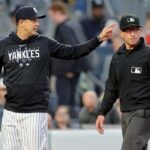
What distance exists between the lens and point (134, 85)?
8.50 meters

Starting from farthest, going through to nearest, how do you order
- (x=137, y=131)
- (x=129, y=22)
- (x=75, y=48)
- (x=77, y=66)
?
(x=77, y=66), (x=75, y=48), (x=129, y=22), (x=137, y=131)

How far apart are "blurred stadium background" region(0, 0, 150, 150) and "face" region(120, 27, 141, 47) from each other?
10.3 ft

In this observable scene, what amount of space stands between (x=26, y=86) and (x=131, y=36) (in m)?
1.21

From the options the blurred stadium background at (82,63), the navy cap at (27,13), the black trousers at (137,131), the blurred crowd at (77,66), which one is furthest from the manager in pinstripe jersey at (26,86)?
the blurred crowd at (77,66)

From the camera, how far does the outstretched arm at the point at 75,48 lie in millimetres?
8594

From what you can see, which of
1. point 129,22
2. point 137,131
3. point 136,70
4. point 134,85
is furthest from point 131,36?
point 137,131

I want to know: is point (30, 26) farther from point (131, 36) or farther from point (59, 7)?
point (59, 7)

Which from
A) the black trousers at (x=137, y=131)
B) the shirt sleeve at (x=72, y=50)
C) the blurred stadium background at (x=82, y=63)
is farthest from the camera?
the blurred stadium background at (x=82, y=63)

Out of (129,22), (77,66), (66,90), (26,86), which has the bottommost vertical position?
(66,90)

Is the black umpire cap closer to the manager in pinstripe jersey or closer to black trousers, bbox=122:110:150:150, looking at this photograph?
the manager in pinstripe jersey

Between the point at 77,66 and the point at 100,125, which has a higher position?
the point at 77,66

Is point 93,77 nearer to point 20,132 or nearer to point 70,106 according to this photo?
point 70,106

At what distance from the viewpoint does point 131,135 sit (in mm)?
8406

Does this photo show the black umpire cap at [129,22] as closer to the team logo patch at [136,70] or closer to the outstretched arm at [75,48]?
the outstretched arm at [75,48]
